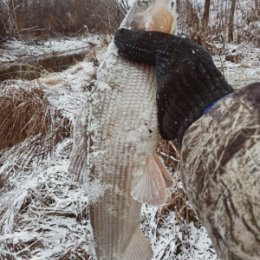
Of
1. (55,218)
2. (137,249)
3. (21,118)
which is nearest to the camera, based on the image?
(137,249)

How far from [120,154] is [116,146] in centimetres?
3

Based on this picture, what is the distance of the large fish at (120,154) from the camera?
5.01 ft

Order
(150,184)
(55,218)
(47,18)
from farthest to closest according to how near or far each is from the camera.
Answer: (47,18), (55,218), (150,184)

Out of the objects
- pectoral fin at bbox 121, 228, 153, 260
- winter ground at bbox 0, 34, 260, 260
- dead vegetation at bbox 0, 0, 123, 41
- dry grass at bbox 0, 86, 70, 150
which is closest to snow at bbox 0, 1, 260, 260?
winter ground at bbox 0, 34, 260, 260

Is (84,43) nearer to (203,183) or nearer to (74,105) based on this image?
(74,105)

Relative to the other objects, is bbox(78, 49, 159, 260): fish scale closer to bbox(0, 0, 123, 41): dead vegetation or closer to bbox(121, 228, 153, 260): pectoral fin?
bbox(121, 228, 153, 260): pectoral fin

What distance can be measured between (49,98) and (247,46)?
3.48 m

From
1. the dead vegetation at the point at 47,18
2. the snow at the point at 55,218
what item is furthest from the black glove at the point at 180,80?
the dead vegetation at the point at 47,18

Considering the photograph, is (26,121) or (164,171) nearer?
(164,171)

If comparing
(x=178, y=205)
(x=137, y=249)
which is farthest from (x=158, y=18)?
(x=178, y=205)

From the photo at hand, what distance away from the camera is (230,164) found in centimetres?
92

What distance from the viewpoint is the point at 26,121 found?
15.4 ft

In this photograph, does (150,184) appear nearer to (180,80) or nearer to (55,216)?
(180,80)

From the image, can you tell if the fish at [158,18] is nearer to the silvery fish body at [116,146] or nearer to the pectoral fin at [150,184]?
the silvery fish body at [116,146]
